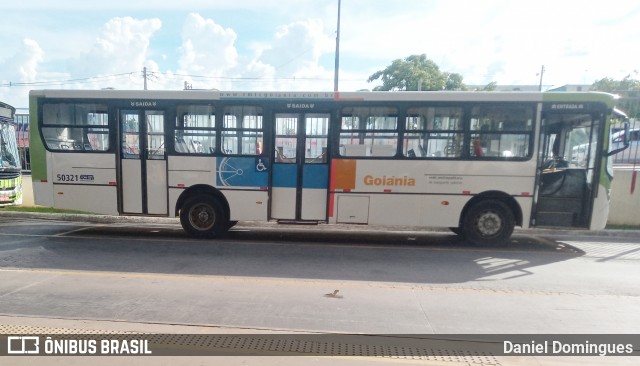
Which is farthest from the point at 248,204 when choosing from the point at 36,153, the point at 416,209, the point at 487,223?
the point at 487,223

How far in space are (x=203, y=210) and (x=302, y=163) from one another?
2.34 m

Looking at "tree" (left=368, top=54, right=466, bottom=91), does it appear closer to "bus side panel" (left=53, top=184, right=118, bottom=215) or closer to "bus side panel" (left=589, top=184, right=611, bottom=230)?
"bus side panel" (left=589, top=184, right=611, bottom=230)

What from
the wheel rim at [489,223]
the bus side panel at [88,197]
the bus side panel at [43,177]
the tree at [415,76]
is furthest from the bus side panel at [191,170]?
the tree at [415,76]

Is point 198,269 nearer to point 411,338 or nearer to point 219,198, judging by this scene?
point 219,198

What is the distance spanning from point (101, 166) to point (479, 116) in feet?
25.4

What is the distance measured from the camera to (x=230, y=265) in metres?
6.19

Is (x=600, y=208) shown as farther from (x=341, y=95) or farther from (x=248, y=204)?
(x=248, y=204)

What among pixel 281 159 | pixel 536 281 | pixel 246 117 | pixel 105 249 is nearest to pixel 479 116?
pixel 536 281

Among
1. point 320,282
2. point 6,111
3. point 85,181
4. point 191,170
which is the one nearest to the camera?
point 320,282

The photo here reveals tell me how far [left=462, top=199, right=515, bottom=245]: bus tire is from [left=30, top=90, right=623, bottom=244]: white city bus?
0.09 ft

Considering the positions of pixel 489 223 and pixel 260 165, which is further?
A: pixel 260 165

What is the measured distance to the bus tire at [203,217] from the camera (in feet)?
26.4

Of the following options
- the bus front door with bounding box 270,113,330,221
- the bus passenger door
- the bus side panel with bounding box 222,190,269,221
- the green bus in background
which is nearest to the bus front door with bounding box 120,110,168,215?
the bus side panel with bounding box 222,190,269,221

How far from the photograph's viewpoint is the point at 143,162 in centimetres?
802
